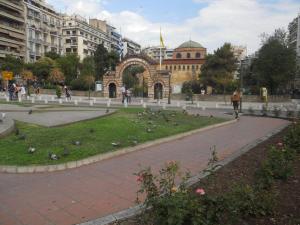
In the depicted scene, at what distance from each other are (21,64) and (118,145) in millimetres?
56004

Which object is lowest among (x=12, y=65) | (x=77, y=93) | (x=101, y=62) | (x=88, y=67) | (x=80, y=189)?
(x=80, y=189)

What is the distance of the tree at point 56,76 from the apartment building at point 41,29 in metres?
20.3

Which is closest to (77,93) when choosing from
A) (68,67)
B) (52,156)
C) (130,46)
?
(68,67)

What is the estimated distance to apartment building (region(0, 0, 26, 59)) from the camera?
219 ft

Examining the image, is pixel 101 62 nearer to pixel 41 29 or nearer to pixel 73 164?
pixel 41 29

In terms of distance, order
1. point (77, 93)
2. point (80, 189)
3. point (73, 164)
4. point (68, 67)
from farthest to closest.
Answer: point (68, 67) → point (77, 93) → point (73, 164) → point (80, 189)

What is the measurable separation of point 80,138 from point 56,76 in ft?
167

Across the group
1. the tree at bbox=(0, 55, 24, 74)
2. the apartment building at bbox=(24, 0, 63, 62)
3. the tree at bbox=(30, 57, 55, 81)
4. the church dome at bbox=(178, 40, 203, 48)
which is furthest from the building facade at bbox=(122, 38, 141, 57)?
the tree at bbox=(0, 55, 24, 74)

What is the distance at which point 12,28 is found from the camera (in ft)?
227

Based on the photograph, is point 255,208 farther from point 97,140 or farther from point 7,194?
point 97,140

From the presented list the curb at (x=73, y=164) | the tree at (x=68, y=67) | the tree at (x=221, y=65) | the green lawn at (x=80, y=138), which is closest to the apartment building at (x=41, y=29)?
the tree at (x=68, y=67)

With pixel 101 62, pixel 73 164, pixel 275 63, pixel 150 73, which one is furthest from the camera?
pixel 101 62

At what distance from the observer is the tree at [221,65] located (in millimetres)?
48344

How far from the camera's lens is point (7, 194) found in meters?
5.70
